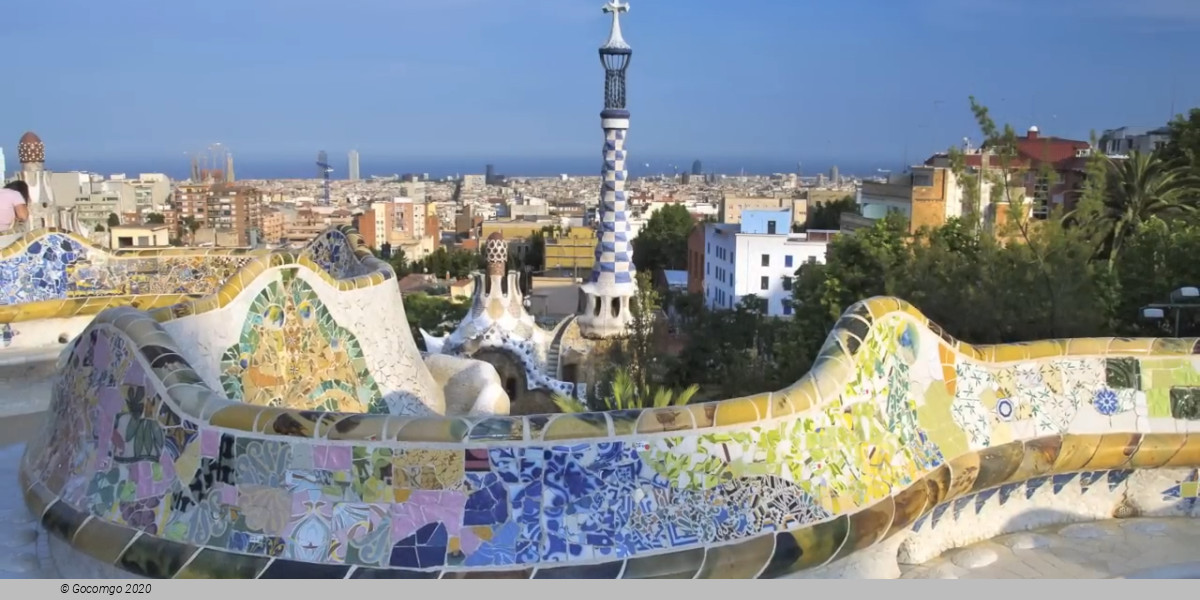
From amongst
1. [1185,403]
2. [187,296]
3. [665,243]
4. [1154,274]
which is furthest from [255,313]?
→ [665,243]

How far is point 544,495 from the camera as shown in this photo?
3.28 m

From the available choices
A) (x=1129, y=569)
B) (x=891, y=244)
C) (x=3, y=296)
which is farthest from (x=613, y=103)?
(x=1129, y=569)

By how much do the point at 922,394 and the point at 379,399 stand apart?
2570 mm

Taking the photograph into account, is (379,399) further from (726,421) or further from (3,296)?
(3,296)

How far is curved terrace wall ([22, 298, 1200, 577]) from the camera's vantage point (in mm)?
3229

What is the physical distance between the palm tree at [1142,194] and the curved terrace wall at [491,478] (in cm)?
1294

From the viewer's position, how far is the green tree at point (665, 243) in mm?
59344

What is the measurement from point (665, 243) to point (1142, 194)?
144 feet

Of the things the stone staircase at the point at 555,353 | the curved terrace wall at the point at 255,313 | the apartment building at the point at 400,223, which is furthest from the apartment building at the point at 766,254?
the apartment building at the point at 400,223

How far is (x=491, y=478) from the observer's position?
3.25 meters

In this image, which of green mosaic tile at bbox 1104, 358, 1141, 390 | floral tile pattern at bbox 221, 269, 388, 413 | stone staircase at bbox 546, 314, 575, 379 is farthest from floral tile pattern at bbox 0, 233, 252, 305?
stone staircase at bbox 546, 314, 575, 379

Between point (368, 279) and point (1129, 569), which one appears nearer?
point (1129, 569)

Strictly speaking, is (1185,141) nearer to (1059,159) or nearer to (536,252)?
(1059,159)

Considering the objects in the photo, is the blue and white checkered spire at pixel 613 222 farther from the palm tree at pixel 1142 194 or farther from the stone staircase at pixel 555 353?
the palm tree at pixel 1142 194
